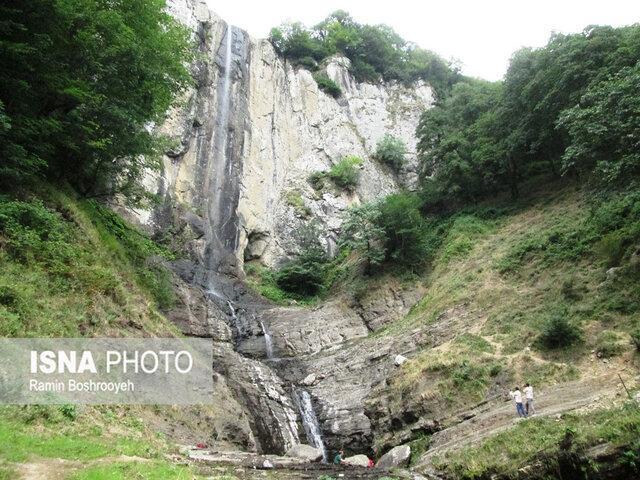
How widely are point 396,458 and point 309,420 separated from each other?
5.60 m

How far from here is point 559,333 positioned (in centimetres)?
1436

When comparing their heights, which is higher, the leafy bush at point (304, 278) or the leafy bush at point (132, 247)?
the leafy bush at point (304, 278)

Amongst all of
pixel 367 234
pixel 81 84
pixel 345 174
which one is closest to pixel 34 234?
pixel 81 84

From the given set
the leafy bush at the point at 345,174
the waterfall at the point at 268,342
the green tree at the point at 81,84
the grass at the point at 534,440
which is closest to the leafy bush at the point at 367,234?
the waterfall at the point at 268,342

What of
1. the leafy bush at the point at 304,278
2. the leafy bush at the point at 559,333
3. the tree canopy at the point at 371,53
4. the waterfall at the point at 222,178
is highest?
the tree canopy at the point at 371,53

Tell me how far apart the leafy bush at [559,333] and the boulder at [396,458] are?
5.75 metres

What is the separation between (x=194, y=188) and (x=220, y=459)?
26.2 metres

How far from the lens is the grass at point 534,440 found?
784cm

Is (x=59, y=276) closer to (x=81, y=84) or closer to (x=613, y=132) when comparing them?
(x=81, y=84)

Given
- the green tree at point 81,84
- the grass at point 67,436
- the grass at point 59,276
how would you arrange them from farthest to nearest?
the green tree at point 81,84
the grass at point 59,276
the grass at point 67,436

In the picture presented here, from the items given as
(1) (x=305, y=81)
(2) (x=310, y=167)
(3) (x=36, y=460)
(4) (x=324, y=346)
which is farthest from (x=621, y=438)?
(1) (x=305, y=81)

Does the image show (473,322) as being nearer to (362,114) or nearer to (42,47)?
(42,47)

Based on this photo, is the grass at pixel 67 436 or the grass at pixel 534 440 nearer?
the grass at pixel 67 436

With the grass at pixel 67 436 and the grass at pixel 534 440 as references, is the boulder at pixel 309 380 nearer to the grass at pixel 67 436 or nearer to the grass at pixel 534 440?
the grass at pixel 534 440
